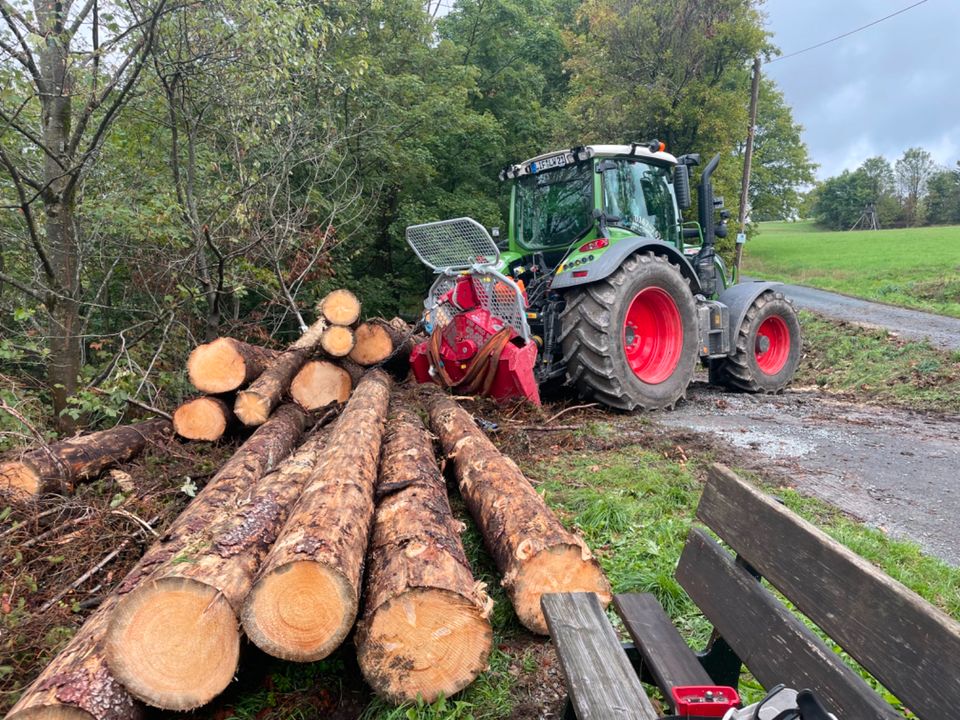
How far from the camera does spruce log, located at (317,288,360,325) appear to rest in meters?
5.42

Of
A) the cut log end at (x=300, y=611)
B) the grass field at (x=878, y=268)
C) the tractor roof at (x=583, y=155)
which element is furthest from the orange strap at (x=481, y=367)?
the grass field at (x=878, y=268)

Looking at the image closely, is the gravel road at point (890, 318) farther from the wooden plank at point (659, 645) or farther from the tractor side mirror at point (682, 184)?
the wooden plank at point (659, 645)

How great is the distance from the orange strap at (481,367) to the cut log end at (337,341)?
0.78 m

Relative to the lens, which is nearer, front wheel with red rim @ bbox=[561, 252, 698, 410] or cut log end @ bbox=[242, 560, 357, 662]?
cut log end @ bbox=[242, 560, 357, 662]

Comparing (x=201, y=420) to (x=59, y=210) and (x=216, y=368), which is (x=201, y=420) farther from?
(x=59, y=210)

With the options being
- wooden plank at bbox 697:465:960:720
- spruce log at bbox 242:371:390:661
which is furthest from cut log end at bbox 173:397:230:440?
wooden plank at bbox 697:465:960:720

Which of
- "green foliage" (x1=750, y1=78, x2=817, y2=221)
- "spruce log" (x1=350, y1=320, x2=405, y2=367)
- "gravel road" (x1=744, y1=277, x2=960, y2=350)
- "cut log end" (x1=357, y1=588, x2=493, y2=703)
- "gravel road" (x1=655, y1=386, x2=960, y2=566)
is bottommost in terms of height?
"gravel road" (x1=655, y1=386, x2=960, y2=566)

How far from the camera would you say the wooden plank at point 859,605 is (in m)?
1.08

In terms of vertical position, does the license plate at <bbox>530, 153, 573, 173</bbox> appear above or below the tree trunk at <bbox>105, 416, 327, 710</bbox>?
above

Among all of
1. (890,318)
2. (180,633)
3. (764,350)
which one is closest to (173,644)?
(180,633)

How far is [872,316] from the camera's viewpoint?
42.3 ft

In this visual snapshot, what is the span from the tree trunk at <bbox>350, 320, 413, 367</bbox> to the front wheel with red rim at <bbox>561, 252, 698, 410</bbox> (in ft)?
5.75

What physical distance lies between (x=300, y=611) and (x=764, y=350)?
23.4ft

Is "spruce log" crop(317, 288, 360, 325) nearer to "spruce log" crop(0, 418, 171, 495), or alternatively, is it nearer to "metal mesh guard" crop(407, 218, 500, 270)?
"metal mesh guard" crop(407, 218, 500, 270)
